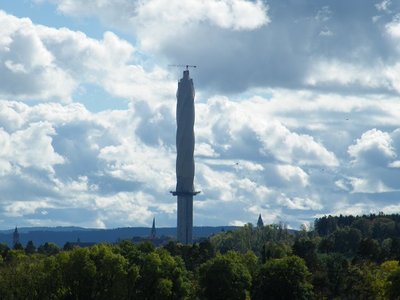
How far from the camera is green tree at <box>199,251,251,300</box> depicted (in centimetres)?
11612

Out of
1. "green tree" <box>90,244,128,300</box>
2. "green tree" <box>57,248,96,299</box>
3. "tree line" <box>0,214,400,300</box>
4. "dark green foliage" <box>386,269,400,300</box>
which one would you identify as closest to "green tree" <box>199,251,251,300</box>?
"tree line" <box>0,214,400,300</box>

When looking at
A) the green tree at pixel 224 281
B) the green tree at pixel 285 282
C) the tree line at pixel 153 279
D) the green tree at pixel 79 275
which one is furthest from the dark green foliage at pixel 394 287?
the green tree at pixel 79 275

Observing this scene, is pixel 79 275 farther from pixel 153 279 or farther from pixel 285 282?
pixel 285 282

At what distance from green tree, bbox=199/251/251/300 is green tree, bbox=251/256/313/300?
2100mm

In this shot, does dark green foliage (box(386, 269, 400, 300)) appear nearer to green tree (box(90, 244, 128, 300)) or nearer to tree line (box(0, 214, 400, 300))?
tree line (box(0, 214, 400, 300))

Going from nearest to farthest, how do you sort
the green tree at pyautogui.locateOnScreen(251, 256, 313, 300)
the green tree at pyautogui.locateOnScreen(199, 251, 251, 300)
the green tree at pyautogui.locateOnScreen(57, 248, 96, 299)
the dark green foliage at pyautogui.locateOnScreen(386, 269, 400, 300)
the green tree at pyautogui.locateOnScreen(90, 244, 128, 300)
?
the dark green foliage at pyautogui.locateOnScreen(386, 269, 400, 300), the green tree at pyautogui.locateOnScreen(57, 248, 96, 299), the green tree at pyautogui.locateOnScreen(251, 256, 313, 300), the green tree at pyautogui.locateOnScreen(90, 244, 128, 300), the green tree at pyautogui.locateOnScreen(199, 251, 251, 300)

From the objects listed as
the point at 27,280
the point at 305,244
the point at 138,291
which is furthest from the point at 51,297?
the point at 305,244

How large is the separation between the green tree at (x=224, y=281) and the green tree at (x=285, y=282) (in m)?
2.10

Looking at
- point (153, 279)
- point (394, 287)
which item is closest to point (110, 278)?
point (153, 279)

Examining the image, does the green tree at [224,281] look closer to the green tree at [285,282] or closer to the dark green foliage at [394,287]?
the green tree at [285,282]

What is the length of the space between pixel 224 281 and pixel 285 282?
748 centimetres

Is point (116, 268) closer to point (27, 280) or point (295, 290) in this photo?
point (27, 280)

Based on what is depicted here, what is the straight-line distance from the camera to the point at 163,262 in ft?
393

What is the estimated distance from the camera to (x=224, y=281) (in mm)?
116125
